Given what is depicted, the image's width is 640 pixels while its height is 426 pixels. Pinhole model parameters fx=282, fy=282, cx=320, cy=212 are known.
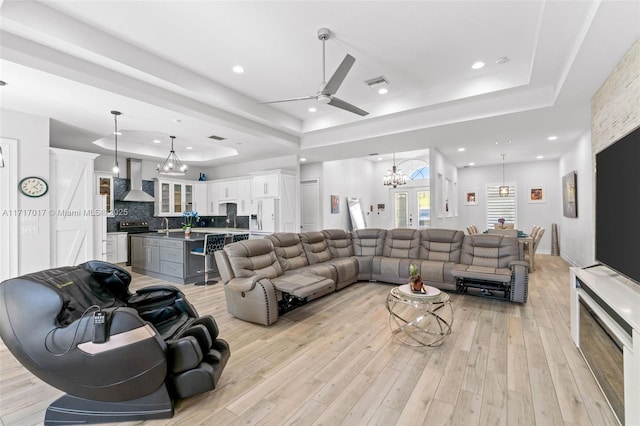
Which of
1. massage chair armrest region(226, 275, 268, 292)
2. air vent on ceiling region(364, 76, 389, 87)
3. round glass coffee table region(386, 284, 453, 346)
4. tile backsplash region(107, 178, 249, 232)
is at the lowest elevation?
round glass coffee table region(386, 284, 453, 346)

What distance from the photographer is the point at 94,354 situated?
1.75 meters

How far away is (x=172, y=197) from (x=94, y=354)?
23.4ft

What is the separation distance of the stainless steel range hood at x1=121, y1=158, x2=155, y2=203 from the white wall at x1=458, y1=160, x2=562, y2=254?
32.4 feet

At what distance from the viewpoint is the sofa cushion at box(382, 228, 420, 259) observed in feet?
17.5

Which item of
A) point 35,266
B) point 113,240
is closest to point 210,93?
point 35,266

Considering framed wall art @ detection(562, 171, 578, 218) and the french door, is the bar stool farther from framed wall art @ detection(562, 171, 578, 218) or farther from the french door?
framed wall art @ detection(562, 171, 578, 218)

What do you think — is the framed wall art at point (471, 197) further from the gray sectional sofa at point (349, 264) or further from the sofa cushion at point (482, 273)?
the sofa cushion at point (482, 273)

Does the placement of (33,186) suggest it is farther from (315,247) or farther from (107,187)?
(315,247)

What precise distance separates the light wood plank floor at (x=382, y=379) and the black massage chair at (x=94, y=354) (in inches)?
8.3

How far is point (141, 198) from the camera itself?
7141 mm

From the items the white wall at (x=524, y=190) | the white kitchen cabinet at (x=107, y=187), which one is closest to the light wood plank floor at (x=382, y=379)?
the white kitchen cabinet at (x=107, y=187)

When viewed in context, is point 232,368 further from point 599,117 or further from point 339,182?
point 339,182

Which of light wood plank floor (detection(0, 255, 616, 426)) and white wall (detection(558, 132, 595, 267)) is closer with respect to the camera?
light wood plank floor (detection(0, 255, 616, 426))

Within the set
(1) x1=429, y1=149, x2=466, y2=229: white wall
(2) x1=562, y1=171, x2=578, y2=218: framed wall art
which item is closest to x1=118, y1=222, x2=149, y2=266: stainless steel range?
(1) x1=429, y1=149, x2=466, y2=229: white wall
